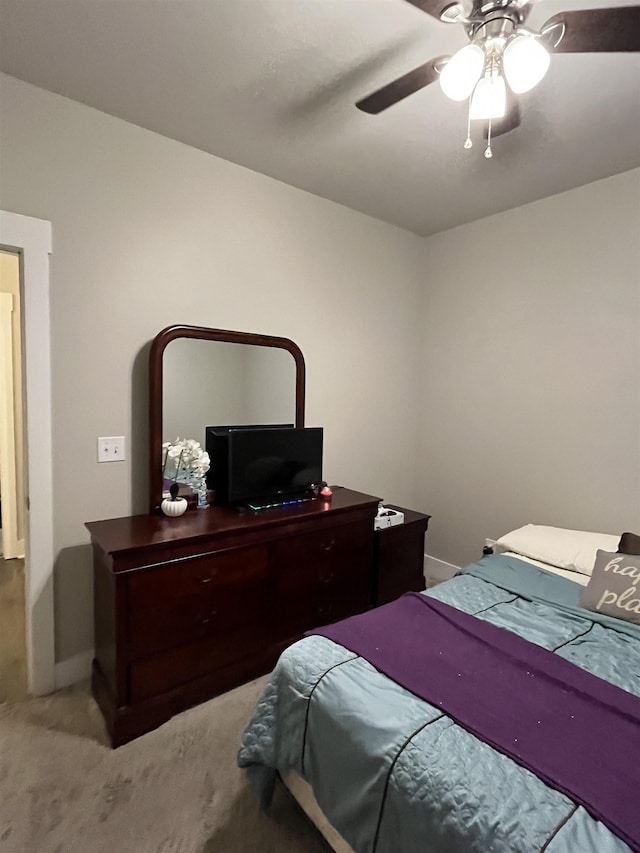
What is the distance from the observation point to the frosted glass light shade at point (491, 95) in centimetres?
138

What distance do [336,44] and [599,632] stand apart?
236 cm

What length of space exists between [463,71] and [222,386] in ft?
5.87

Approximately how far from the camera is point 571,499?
9.36 ft

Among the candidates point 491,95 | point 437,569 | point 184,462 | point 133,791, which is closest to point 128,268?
point 184,462

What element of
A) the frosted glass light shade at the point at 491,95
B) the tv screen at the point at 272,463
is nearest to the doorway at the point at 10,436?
the tv screen at the point at 272,463

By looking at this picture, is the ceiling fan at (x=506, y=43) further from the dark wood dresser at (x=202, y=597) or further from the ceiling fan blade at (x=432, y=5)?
the dark wood dresser at (x=202, y=597)

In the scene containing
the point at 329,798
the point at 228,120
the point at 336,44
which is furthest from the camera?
the point at 228,120

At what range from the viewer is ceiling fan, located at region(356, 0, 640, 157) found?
118 centimetres

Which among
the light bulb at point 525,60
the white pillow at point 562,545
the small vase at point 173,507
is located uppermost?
the light bulb at point 525,60

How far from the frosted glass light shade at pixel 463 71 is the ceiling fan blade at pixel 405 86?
7 cm

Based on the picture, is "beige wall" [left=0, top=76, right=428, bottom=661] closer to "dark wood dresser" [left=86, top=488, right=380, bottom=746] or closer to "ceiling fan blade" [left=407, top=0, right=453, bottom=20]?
"dark wood dresser" [left=86, top=488, right=380, bottom=746]

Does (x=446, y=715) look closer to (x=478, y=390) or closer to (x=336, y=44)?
(x=336, y=44)

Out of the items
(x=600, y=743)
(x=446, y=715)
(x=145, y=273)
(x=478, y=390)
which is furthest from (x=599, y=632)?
(x=145, y=273)

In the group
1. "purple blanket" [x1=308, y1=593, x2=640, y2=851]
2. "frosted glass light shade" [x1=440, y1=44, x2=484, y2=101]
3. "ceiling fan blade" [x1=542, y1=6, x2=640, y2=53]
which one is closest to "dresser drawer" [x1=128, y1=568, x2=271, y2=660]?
"purple blanket" [x1=308, y1=593, x2=640, y2=851]
